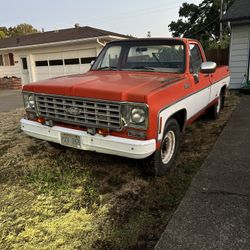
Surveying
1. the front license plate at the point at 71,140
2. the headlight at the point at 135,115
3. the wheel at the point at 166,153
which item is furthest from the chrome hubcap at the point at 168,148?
the front license plate at the point at 71,140

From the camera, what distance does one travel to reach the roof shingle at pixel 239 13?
392 inches

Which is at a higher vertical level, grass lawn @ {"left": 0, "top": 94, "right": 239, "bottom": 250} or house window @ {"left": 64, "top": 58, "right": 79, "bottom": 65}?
house window @ {"left": 64, "top": 58, "right": 79, "bottom": 65}

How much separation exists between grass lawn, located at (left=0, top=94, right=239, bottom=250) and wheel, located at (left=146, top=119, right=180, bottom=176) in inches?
6.3

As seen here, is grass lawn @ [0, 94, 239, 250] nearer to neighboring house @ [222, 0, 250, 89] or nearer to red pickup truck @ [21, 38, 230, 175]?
red pickup truck @ [21, 38, 230, 175]

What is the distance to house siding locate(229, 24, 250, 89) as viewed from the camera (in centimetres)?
1070

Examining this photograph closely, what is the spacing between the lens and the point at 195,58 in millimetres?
4949

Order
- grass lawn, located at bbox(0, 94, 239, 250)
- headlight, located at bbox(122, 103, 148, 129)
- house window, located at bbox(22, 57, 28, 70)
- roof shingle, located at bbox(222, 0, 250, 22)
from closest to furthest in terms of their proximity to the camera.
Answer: grass lawn, located at bbox(0, 94, 239, 250)
headlight, located at bbox(122, 103, 148, 129)
roof shingle, located at bbox(222, 0, 250, 22)
house window, located at bbox(22, 57, 28, 70)

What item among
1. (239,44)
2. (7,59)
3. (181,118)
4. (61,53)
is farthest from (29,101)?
(7,59)

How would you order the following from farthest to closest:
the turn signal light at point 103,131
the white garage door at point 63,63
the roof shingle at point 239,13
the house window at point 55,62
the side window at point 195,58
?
the house window at point 55,62 < the white garage door at point 63,63 < the roof shingle at point 239,13 < the side window at point 195,58 < the turn signal light at point 103,131

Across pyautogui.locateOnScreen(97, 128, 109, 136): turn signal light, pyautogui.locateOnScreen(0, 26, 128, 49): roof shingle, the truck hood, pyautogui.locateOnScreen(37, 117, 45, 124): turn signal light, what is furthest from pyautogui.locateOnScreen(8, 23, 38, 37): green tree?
pyautogui.locateOnScreen(97, 128, 109, 136): turn signal light

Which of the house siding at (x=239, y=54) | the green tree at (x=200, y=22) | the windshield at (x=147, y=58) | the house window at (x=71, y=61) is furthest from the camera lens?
the green tree at (x=200, y=22)

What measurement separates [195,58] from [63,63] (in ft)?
39.4

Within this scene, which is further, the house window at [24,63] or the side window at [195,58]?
the house window at [24,63]

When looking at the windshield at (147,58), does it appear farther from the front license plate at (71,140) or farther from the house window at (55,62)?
the house window at (55,62)
